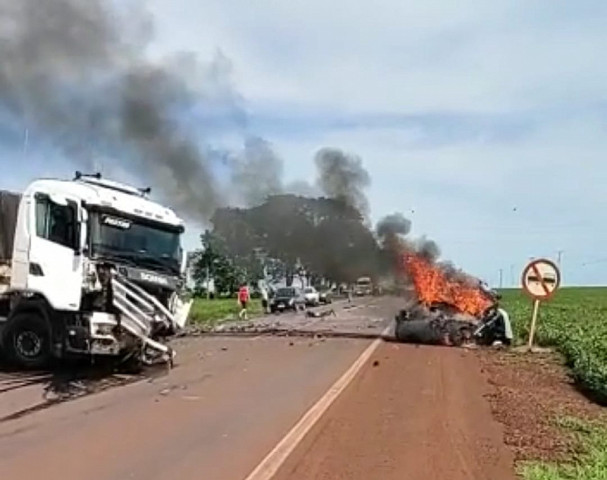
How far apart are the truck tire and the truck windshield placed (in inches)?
63.6

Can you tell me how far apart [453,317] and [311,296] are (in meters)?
33.3

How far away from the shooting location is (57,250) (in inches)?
631

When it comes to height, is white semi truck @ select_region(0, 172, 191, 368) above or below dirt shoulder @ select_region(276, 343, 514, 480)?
above

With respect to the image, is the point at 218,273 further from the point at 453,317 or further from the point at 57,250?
the point at 57,250

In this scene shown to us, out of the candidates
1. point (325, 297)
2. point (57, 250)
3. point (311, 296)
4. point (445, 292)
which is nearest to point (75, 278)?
point (57, 250)

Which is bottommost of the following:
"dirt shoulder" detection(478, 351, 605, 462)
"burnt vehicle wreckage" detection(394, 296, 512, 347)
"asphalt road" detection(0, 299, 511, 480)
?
"dirt shoulder" detection(478, 351, 605, 462)

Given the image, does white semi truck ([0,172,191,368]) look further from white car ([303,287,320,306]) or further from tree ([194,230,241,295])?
white car ([303,287,320,306])

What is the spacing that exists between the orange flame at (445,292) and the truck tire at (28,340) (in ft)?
46.4

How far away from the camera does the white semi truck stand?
1596 cm

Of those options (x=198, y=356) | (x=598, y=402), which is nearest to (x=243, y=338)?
(x=198, y=356)

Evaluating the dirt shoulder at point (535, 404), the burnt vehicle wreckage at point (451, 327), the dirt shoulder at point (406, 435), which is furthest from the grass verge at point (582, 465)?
the burnt vehicle wreckage at point (451, 327)

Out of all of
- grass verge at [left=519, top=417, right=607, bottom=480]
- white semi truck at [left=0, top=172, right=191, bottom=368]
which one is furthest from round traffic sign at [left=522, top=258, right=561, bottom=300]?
grass verge at [left=519, top=417, right=607, bottom=480]

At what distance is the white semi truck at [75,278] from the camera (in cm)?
1596

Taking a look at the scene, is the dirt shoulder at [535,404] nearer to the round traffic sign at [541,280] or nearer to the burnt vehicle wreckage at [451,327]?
the round traffic sign at [541,280]
